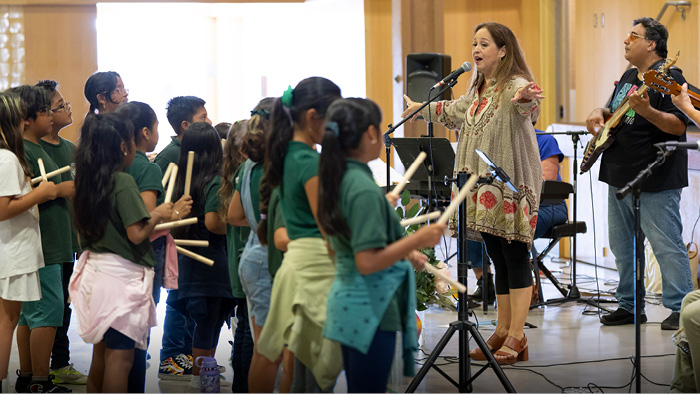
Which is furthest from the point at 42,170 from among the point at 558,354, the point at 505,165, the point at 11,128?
the point at 558,354

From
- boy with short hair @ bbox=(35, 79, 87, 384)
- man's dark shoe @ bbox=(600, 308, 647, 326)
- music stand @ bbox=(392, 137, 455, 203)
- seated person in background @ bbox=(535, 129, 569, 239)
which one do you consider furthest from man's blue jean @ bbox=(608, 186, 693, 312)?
boy with short hair @ bbox=(35, 79, 87, 384)

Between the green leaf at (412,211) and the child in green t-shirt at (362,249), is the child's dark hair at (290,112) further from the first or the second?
the green leaf at (412,211)

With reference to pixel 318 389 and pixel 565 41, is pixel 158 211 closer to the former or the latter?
pixel 318 389

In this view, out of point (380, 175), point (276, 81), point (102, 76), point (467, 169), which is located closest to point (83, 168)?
point (102, 76)

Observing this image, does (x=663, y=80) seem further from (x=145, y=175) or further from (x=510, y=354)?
(x=145, y=175)

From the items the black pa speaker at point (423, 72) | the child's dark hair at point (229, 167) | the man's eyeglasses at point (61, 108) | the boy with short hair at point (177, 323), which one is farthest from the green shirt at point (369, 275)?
the black pa speaker at point (423, 72)

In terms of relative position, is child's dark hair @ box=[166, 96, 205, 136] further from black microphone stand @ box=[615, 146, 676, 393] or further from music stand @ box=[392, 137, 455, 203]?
black microphone stand @ box=[615, 146, 676, 393]

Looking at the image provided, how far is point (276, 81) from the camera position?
11.8 metres

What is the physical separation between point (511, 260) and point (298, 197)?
1.67 meters

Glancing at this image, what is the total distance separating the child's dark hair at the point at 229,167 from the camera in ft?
11.3

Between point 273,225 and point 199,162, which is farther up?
point 199,162

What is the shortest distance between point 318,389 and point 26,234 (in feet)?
5.05

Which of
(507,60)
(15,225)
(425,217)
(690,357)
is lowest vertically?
(690,357)

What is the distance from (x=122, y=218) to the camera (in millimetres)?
2916
